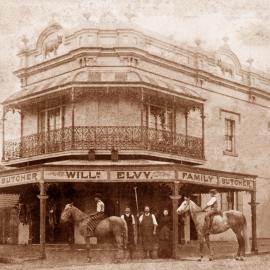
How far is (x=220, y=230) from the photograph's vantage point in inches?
730

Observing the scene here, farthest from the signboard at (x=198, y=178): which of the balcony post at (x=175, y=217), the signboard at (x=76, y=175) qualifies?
the signboard at (x=76, y=175)

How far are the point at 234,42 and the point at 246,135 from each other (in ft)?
19.7

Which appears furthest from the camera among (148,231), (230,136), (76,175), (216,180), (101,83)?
(230,136)

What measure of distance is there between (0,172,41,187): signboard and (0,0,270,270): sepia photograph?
0.18 feet

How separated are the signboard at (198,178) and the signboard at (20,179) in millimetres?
4336

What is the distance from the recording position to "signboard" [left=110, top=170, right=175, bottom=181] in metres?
19.5

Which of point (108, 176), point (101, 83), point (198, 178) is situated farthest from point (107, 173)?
point (101, 83)

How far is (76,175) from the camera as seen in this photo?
19.5m

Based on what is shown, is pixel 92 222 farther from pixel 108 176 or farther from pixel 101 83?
pixel 101 83

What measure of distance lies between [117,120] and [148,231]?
5.96 metres

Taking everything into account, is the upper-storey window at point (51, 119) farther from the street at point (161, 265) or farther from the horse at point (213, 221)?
the street at point (161, 265)

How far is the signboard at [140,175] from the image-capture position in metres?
19.5

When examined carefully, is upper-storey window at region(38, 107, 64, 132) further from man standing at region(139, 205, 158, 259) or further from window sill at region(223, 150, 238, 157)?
window sill at region(223, 150, 238, 157)

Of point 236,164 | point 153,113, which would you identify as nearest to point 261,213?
point 236,164
